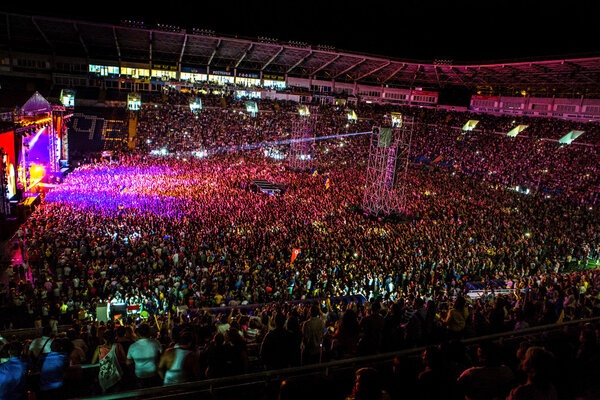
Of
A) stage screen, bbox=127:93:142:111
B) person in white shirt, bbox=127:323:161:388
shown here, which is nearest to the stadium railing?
person in white shirt, bbox=127:323:161:388

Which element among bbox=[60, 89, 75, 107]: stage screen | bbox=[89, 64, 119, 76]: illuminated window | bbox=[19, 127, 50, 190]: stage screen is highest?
bbox=[89, 64, 119, 76]: illuminated window

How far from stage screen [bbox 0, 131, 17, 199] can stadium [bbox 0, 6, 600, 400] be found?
80mm

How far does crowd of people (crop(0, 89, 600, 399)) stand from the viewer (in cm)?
445

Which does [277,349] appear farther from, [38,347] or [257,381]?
[38,347]

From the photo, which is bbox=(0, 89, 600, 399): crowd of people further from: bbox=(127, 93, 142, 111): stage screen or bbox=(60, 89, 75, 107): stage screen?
bbox=(60, 89, 75, 107): stage screen

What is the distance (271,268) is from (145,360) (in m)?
8.03

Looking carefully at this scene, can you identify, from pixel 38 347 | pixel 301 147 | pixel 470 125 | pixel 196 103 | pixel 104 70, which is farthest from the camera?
pixel 104 70

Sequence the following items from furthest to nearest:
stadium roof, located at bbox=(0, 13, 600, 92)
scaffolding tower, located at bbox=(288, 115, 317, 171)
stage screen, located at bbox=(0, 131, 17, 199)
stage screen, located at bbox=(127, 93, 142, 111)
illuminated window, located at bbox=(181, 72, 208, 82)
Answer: illuminated window, located at bbox=(181, 72, 208, 82) < stage screen, located at bbox=(127, 93, 142, 111) < stadium roof, located at bbox=(0, 13, 600, 92) < scaffolding tower, located at bbox=(288, 115, 317, 171) < stage screen, located at bbox=(0, 131, 17, 199)

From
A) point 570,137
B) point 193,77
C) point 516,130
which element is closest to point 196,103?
point 193,77

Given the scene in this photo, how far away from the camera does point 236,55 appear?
4472cm

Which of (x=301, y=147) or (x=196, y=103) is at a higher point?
(x=196, y=103)

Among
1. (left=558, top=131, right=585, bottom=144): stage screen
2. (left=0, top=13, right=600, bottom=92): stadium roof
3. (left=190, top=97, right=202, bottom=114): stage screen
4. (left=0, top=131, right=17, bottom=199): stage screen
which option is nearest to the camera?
(left=0, top=131, right=17, bottom=199): stage screen

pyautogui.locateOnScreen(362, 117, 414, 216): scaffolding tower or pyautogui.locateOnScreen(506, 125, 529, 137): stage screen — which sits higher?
pyautogui.locateOnScreen(506, 125, 529, 137): stage screen

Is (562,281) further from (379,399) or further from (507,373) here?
(379,399)
